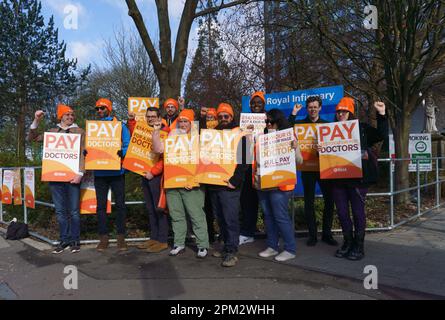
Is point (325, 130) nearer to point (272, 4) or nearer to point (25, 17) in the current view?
point (272, 4)

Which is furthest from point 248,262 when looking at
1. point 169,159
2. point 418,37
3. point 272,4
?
point 272,4

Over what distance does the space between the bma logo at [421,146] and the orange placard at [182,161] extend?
7.44 meters

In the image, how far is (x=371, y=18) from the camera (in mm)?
7750

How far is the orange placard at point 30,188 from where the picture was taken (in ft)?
23.2

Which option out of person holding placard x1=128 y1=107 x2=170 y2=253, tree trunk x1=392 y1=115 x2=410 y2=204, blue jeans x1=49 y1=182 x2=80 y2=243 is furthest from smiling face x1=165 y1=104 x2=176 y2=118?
tree trunk x1=392 y1=115 x2=410 y2=204

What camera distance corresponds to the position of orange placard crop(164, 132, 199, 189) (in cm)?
535

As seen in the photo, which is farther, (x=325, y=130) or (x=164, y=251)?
(x=164, y=251)

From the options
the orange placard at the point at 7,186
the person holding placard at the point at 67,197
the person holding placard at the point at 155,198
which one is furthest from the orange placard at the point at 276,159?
the orange placard at the point at 7,186

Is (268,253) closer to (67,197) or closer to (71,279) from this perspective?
(71,279)

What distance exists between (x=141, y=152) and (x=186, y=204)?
107 cm

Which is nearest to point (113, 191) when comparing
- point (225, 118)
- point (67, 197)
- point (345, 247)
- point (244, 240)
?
point (67, 197)

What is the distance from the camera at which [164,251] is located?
19.1 ft

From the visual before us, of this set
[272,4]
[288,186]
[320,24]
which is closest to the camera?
[288,186]

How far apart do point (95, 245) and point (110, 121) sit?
6.80 feet
